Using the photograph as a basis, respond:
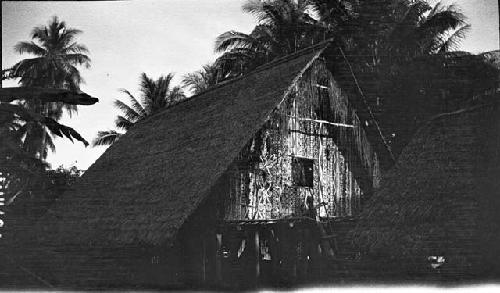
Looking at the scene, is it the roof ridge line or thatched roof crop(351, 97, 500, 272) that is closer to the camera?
thatched roof crop(351, 97, 500, 272)

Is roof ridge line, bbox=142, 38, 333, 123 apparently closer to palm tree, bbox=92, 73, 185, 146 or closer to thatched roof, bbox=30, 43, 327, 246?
thatched roof, bbox=30, 43, 327, 246

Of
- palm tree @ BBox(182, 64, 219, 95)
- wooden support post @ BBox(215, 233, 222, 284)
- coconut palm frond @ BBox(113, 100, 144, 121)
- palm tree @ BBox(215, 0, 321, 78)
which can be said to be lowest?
wooden support post @ BBox(215, 233, 222, 284)

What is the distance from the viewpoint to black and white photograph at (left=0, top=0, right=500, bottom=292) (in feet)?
25.7

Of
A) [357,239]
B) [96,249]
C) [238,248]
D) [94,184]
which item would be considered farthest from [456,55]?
[94,184]

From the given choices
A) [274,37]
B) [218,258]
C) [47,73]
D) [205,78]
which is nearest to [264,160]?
[218,258]

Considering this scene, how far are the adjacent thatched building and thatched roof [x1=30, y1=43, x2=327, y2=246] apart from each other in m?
0.03

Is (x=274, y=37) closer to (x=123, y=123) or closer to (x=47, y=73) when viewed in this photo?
(x=123, y=123)

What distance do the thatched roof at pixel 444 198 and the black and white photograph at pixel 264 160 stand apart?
0.09 ft

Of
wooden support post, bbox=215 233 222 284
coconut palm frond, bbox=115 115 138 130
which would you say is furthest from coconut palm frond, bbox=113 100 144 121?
wooden support post, bbox=215 233 222 284

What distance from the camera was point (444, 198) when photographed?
26.3 ft

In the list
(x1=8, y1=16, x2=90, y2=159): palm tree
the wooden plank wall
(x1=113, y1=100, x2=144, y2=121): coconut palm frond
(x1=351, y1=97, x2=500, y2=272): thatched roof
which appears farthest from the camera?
(x1=113, y1=100, x2=144, y2=121): coconut palm frond

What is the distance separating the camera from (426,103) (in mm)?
10633

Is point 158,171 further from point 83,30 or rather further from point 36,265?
point 83,30

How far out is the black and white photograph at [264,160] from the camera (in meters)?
7.82
